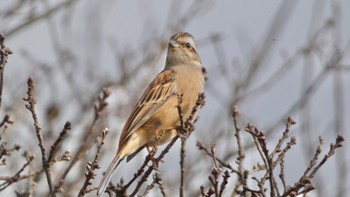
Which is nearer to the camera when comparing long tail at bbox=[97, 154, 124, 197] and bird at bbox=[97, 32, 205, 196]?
long tail at bbox=[97, 154, 124, 197]

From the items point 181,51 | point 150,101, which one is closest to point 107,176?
point 150,101

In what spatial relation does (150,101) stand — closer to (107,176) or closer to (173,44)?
(173,44)

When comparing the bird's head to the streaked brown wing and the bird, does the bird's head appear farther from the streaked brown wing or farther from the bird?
the streaked brown wing

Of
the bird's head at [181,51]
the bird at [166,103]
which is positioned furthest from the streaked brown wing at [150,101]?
the bird's head at [181,51]

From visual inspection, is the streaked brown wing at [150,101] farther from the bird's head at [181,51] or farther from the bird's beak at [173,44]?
the bird's beak at [173,44]

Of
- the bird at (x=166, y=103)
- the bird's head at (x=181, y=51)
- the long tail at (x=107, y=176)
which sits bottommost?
the long tail at (x=107, y=176)

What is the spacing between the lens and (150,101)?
6855mm

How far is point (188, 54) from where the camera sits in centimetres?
762

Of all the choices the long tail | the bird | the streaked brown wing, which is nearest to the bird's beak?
the bird

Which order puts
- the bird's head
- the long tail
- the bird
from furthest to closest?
1. the bird's head
2. the bird
3. the long tail

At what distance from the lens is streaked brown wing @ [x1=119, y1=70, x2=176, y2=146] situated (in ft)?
21.4

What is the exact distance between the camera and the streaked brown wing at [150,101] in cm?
652

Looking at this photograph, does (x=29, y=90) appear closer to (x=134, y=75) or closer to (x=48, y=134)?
(x=48, y=134)

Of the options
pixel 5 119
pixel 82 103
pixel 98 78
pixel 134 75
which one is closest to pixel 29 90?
pixel 5 119
